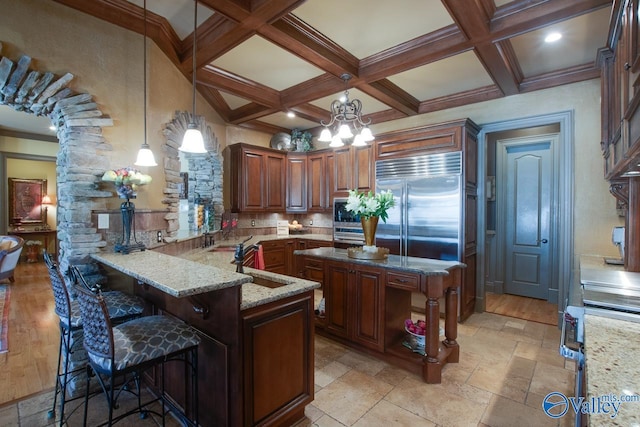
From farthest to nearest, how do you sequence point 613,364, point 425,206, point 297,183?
point 297,183 → point 425,206 → point 613,364

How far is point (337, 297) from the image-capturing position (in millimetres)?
3000

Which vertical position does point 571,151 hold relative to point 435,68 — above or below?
below

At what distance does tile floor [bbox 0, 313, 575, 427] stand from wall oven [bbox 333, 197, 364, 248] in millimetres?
1895

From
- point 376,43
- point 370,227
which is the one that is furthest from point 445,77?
point 370,227

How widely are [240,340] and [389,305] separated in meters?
1.53

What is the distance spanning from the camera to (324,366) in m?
2.69

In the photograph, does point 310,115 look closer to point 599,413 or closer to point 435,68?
point 435,68

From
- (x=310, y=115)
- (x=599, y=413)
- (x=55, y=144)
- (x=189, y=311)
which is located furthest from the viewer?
(x=55, y=144)

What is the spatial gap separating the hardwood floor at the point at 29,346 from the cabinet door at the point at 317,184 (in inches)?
150

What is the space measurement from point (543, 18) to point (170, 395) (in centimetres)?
379

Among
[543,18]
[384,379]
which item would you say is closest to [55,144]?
[384,379]

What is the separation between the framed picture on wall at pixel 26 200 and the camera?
702 cm

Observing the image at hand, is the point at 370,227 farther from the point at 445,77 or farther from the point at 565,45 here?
the point at 565,45

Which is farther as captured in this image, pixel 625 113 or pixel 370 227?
pixel 370 227
